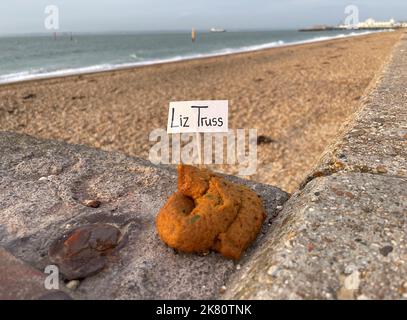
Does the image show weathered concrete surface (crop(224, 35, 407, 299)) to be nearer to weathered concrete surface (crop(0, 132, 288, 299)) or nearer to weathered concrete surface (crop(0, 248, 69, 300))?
weathered concrete surface (crop(0, 132, 288, 299))

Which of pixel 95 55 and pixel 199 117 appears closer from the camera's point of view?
pixel 199 117

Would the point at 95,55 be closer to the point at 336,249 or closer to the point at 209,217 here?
the point at 209,217

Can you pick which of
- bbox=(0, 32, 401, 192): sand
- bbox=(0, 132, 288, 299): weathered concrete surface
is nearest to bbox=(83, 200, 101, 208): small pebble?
bbox=(0, 132, 288, 299): weathered concrete surface

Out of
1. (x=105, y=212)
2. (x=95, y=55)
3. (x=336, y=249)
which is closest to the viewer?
(x=336, y=249)

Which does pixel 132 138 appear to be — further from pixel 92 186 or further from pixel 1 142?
pixel 92 186

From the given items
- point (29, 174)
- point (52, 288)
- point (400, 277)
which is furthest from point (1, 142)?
point (400, 277)

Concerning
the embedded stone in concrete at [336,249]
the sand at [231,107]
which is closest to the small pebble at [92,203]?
the embedded stone in concrete at [336,249]

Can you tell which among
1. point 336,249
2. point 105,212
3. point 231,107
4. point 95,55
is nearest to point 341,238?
point 336,249
